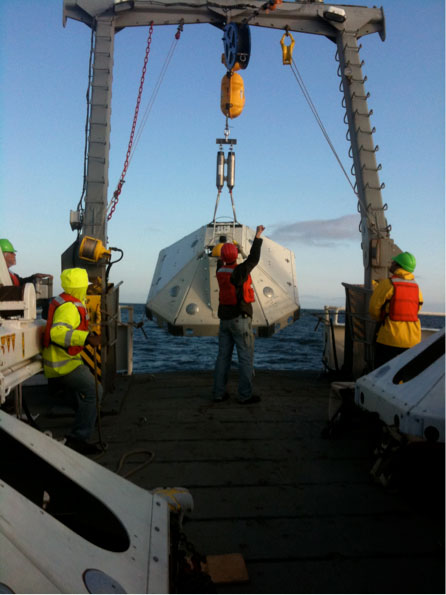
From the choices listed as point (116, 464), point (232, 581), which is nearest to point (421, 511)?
point (232, 581)

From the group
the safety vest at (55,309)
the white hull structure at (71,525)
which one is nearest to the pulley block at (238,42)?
the safety vest at (55,309)

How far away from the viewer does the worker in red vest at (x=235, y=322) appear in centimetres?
620

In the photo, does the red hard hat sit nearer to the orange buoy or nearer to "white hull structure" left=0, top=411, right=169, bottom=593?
the orange buoy

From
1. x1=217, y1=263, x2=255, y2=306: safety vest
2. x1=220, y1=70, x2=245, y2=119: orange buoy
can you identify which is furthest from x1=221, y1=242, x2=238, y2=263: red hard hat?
x1=220, y1=70, x2=245, y2=119: orange buoy

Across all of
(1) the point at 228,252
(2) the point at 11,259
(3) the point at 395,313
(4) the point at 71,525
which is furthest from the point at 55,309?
(3) the point at 395,313

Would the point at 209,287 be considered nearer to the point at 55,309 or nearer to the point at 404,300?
the point at 404,300

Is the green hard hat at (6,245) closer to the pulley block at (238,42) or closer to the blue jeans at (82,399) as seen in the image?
the blue jeans at (82,399)

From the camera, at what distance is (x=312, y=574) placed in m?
2.58

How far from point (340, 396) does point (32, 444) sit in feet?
11.0

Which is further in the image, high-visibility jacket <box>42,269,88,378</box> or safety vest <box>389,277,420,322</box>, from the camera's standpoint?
safety vest <box>389,277,420,322</box>

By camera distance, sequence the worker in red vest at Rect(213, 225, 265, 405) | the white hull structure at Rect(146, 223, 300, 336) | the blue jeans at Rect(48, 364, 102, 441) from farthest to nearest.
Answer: the white hull structure at Rect(146, 223, 300, 336)
the worker in red vest at Rect(213, 225, 265, 405)
the blue jeans at Rect(48, 364, 102, 441)

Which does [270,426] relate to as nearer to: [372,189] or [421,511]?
[421,511]

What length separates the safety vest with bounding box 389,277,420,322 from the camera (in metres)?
5.14

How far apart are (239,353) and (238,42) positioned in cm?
521
